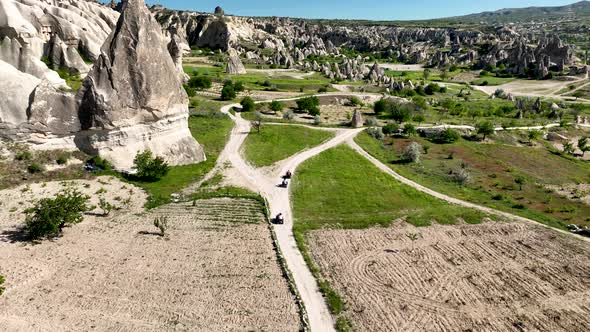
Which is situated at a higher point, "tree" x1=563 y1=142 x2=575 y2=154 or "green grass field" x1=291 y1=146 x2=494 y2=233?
"green grass field" x1=291 y1=146 x2=494 y2=233

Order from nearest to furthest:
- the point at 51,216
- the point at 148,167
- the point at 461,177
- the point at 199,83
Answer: the point at 51,216 < the point at 148,167 < the point at 461,177 < the point at 199,83

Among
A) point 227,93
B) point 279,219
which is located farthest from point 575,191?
point 227,93

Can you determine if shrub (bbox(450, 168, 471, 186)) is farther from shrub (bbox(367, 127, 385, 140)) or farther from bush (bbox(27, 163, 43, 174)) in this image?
bush (bbox(27, 163, 43, 174))

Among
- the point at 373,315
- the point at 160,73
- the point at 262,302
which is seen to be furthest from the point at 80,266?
the point at 160,73

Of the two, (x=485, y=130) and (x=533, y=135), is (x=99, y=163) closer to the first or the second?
(x=485, y=130)

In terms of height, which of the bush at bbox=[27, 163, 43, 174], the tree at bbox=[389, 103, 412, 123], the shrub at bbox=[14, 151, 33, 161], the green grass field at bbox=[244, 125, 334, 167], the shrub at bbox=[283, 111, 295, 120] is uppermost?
the shrub at bbox=[14, 151, 33, 161]

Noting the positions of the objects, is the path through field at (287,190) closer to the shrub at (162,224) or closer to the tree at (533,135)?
the shrub at (162,224)

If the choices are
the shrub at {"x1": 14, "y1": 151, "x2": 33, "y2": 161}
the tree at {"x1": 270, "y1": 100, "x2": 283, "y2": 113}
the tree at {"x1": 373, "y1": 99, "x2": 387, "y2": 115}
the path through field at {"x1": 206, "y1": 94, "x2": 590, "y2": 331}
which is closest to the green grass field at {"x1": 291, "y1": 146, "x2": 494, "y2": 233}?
the path through field at {"x1": 206, "y1": 94, "x2": 590, "y2": 331}
